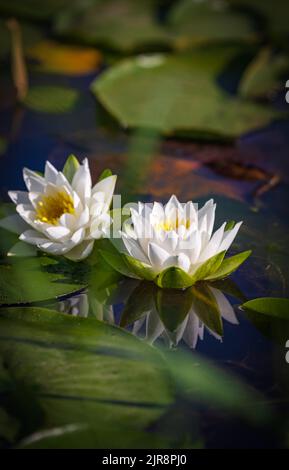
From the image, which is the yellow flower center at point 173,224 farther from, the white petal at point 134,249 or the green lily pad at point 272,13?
the green lily pad at point 272,13

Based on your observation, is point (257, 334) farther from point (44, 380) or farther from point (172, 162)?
point (172, 162)

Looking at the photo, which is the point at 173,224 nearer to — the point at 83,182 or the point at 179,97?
the point at 83,182

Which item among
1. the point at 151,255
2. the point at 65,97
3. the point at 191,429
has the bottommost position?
the point at 191,429

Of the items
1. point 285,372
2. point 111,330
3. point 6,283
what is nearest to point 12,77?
point 6,283

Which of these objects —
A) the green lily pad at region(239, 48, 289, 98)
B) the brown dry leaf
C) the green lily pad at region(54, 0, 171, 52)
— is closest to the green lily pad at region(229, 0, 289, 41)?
the green lily pad at region(239, 48, 289, 98)

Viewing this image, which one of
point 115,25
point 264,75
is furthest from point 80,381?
point 115,25
